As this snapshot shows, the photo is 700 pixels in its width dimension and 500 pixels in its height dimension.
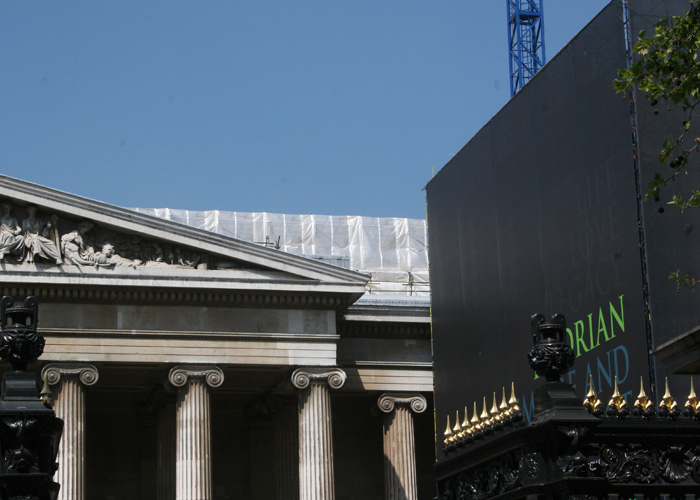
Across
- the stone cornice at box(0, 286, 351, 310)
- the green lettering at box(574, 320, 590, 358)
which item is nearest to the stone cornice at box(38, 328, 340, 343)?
the stone cornice at box(0, 286, 351, 310)

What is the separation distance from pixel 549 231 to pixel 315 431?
458 inches

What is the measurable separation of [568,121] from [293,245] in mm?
30875

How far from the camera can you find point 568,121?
31.8 metres

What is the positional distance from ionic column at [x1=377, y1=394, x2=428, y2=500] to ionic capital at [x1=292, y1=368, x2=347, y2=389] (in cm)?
379

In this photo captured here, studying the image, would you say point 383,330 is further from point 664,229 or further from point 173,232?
point 664,229

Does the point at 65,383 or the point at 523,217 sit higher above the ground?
the point at 523,217

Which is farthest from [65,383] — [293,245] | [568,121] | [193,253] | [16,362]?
[16,362]

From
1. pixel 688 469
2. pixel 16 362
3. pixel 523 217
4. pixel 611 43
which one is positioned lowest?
pixel 688 469

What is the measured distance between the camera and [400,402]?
45.0 m

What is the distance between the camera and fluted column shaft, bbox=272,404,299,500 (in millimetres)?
43250

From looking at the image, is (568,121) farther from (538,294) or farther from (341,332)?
(341,332)

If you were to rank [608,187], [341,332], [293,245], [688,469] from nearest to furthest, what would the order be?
[688,469]
[608,187]
[341,332]
[293,245]

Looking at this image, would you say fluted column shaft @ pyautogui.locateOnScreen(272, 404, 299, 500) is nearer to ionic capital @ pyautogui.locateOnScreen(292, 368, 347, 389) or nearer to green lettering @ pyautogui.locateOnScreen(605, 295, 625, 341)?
ionic capital @ pyautogui.locateOnScreen(292, 368, 347, 389)

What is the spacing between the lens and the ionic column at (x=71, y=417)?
3878 cm
